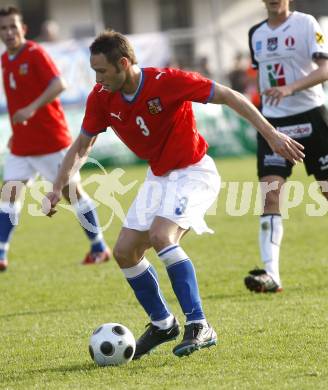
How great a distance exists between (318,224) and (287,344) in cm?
614

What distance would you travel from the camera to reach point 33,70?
9602 millimetres

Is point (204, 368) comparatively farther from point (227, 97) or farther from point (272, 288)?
point (272, 288)

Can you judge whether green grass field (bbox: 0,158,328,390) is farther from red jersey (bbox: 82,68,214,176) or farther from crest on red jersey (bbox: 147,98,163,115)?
crest on red jersey (bbox: 147,98,163,115)

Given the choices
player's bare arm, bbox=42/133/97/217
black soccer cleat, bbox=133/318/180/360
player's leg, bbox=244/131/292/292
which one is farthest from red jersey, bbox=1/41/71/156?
black soccer cleat, bbox=133/318/180/360

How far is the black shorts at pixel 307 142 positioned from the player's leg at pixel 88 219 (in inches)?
97.0

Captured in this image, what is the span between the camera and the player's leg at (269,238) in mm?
7820

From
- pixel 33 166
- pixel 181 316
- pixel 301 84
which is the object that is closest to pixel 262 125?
pixel 301 84

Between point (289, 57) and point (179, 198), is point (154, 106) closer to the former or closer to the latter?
point (179, 198)

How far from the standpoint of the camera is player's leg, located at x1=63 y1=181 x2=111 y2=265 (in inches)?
387

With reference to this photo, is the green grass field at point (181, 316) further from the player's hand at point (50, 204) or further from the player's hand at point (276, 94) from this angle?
the player's hand at point (276, 94)

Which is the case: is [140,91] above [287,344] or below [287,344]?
above

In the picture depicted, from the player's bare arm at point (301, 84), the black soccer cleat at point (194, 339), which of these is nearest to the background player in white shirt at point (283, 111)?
the player's bare arm at point (301, 84)

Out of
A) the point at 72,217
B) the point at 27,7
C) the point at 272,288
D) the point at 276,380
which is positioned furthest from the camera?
the point at 27,7

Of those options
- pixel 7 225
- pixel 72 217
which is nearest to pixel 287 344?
pixel 7 225
